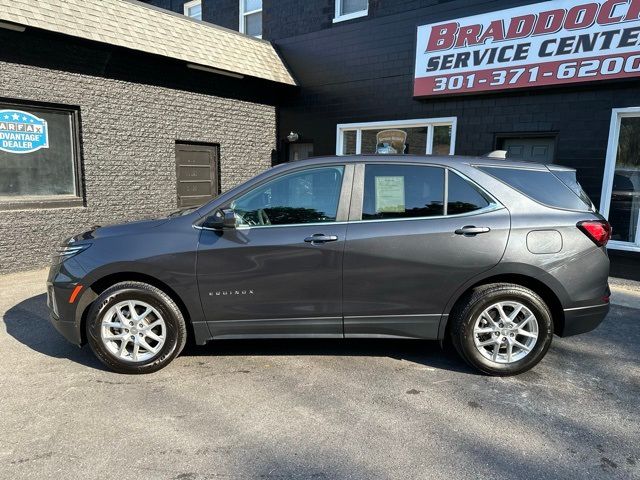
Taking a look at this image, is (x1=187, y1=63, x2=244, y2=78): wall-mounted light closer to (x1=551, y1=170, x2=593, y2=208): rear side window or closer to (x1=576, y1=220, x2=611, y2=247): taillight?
(x1=551, y1=170, x2=593, y2=208): rear side window

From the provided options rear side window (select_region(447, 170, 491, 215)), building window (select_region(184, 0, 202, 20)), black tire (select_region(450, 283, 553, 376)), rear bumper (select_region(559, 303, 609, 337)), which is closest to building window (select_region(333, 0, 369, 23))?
building window (select_region(184, 0, 202, 20))

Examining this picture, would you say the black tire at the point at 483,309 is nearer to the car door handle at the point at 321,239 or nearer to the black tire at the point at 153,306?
the car door handle at the point at 321,239

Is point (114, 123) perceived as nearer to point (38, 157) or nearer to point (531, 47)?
point (38, 157)

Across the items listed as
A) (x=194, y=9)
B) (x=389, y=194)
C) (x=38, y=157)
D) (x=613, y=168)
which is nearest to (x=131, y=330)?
(x=389, y=194)

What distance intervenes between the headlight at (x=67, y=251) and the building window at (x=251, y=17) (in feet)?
31.6

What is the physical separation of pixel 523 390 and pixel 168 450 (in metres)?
2.61

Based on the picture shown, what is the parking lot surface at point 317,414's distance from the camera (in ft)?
8.52

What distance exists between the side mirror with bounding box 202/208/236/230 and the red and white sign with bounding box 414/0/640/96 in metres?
5.90

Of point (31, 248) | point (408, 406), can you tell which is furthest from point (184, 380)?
point (31, 248)

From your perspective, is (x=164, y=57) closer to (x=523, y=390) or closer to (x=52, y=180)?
(x=52, y=180)

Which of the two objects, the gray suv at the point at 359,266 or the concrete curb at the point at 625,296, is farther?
the concrete curb at the point at 625,296

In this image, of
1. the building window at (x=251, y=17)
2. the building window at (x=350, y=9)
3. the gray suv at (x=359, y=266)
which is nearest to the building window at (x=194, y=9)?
the building window at (x=251, y=17)

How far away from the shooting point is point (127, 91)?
7.96 meters

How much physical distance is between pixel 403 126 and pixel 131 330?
6869mm
